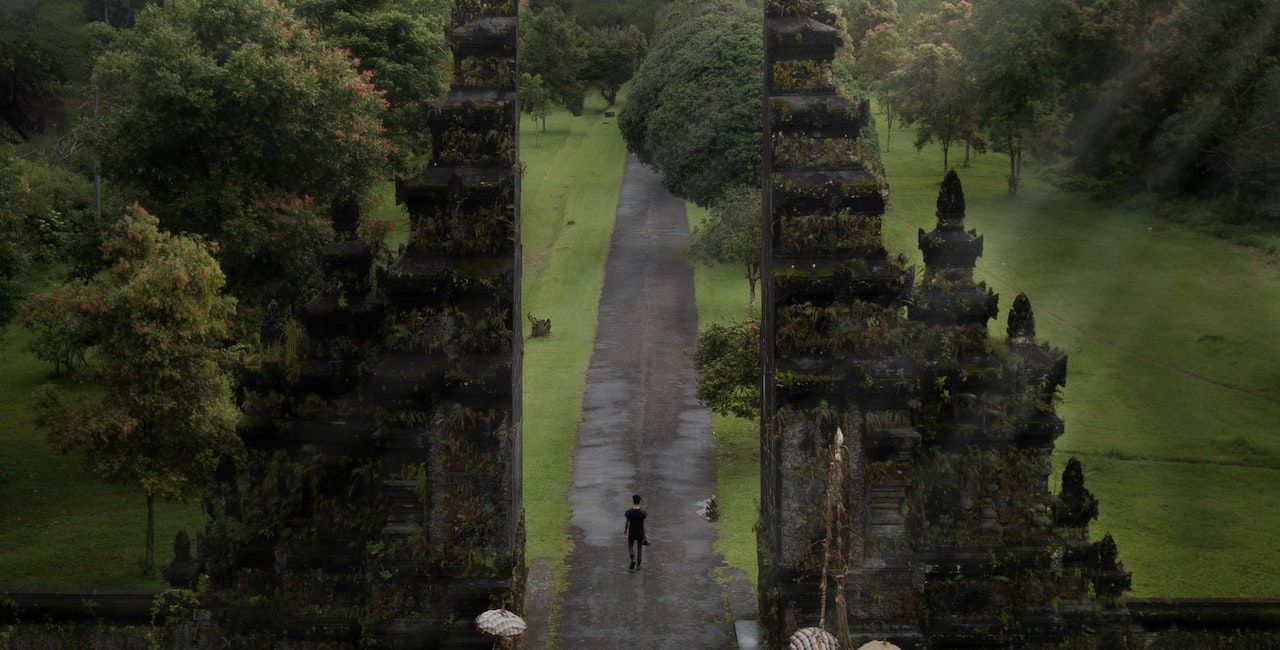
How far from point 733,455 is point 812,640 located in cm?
1840

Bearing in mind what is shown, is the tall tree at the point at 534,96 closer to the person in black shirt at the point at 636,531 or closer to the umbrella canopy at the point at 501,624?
the person in black shirt at the point at 636,531

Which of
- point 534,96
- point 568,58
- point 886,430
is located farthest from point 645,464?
point 568,58

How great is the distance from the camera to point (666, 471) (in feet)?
105

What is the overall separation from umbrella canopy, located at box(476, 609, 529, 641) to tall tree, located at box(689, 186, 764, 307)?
28.1 metres

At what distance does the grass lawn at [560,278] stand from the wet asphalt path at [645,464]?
0.46m

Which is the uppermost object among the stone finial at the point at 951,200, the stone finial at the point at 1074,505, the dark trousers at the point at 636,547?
the stone finial at the point at 951,200

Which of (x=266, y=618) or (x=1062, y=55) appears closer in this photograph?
(x=266, y=618)

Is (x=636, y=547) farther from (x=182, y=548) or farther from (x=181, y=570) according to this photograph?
Result: (x=181, y=570)

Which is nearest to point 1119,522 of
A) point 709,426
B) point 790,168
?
point 709,426

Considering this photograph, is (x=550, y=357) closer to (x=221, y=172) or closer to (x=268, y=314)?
(x=221, y=172)

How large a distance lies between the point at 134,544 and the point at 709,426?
13151 millimetres

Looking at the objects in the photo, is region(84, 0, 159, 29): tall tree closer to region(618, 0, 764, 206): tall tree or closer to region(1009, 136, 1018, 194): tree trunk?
region(618, 0, 764, 206): tall tree

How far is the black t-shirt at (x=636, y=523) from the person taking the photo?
903 inches

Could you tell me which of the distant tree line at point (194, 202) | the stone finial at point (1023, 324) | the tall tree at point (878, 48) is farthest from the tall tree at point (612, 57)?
the stone finial at point (1023, 324)
